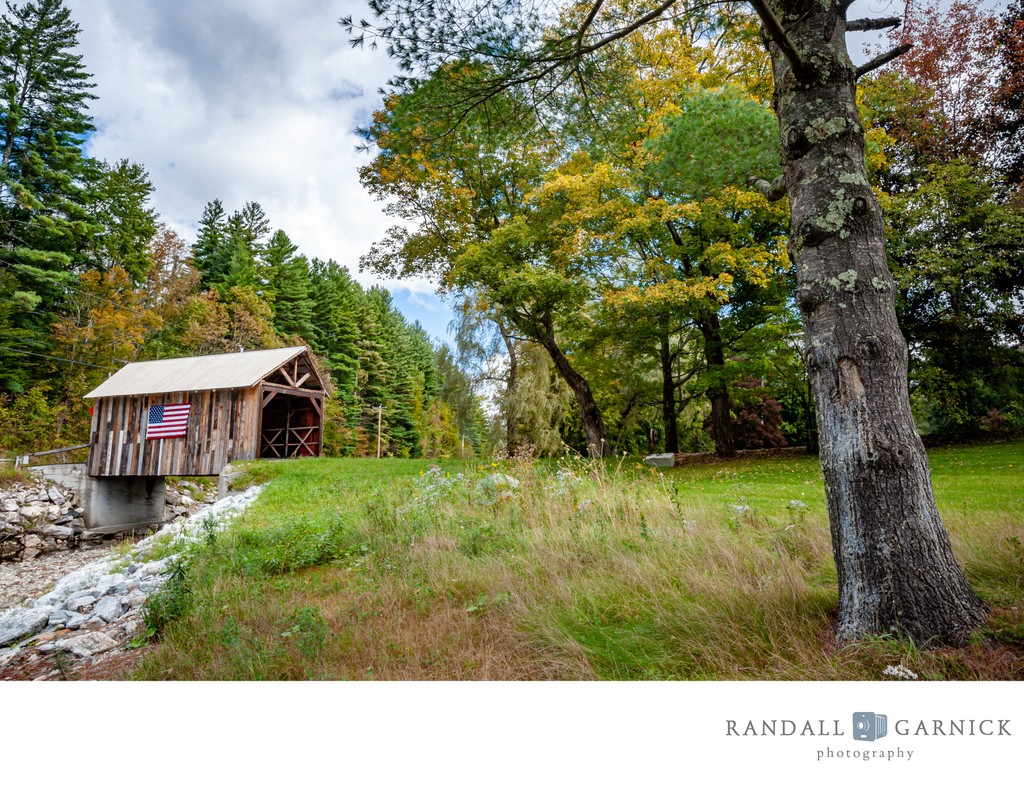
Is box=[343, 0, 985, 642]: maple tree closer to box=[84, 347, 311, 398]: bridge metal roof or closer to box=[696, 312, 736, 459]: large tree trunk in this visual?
box=[696, 312, 736, 459]: large tree trunk

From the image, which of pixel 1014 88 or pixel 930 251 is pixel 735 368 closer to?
pixel 930 251

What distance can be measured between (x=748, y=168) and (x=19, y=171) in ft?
15.6

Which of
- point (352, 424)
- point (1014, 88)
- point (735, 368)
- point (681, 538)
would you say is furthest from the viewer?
point (352, 424)

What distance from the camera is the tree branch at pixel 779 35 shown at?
6.07ft

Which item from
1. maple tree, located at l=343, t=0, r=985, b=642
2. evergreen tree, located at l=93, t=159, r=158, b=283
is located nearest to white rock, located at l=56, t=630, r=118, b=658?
evergreen tree, located at l=93, t=159, r=158, b=283

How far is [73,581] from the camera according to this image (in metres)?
5.21

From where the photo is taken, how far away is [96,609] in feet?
12.0

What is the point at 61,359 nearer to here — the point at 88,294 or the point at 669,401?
the point at 88,294

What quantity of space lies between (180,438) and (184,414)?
0.62m

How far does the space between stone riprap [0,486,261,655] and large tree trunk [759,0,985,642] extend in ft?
11.2

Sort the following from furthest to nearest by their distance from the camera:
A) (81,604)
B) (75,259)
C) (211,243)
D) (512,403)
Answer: (512,403) → (211,243) → (81,604) → (75,259)

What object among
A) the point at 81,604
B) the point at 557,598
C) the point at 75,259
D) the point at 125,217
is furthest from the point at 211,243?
the point at 557,598

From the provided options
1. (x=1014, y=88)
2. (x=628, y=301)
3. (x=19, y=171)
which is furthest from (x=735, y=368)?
(x=19, y=171)
